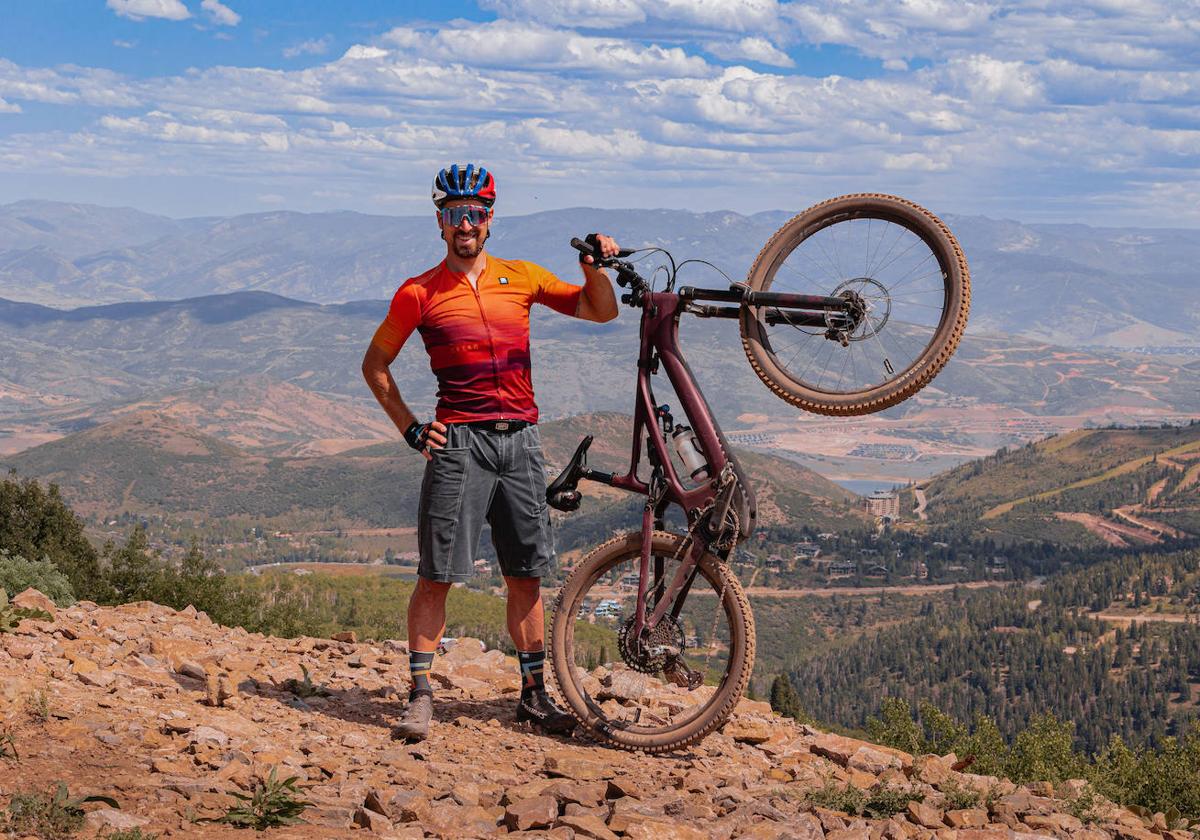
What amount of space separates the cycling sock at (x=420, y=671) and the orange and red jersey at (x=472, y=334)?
2065mm

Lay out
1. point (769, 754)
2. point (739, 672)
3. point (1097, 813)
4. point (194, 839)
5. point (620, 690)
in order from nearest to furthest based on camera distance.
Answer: point (194, 839), point (1097, 813), point (739, 672), point (769, 754), point (620, 690)

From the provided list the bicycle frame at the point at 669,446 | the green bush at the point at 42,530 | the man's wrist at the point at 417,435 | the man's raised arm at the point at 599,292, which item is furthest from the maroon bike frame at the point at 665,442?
the green bush at the point at 42,530

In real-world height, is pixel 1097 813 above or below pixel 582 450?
below

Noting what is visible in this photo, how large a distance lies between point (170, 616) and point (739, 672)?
753 cm

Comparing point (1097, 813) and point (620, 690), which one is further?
point (620, 690)

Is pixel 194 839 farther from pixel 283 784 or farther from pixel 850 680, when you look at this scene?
pixel 850 680

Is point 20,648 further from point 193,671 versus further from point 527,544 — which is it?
point 527,544

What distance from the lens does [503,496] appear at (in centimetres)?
965

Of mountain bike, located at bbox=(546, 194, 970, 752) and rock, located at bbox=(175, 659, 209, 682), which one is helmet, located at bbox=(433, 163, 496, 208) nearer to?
mountain bike, located at bbox=(546, 194, 970, 752)

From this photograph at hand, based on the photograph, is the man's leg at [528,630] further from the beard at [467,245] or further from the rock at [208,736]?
the beard at [467,245]

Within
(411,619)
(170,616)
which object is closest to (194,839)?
(411,619)

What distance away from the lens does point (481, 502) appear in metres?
9.56

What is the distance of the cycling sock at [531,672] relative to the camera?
10.3m

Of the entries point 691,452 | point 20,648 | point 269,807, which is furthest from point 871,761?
point 20,648
